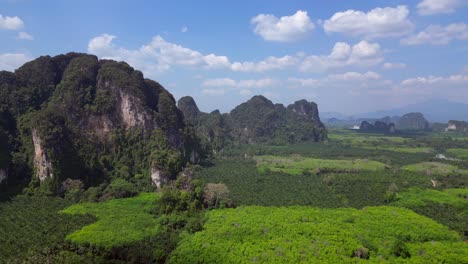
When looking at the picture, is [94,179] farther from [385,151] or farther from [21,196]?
[385,151]

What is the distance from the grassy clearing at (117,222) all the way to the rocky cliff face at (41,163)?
11.8 meters

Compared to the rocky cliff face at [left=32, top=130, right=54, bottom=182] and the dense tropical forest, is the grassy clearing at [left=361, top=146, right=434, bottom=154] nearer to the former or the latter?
the dense tropical forest

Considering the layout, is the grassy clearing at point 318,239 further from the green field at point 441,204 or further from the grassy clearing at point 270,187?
the grassy clearing at point 270,187

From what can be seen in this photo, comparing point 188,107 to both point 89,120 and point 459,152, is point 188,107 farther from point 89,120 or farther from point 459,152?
point 459,152

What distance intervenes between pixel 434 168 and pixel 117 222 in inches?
2918

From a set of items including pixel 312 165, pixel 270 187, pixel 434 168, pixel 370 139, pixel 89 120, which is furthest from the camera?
pixel 370 139

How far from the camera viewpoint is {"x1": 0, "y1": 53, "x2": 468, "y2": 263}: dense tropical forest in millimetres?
41625

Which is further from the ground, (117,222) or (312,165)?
(312,165)

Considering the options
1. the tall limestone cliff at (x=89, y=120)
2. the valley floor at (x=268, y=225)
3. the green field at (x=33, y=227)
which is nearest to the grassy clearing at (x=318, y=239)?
the valley floor at (x=268, y=225)

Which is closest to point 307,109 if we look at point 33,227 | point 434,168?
point 434,168

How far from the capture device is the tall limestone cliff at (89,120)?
66.5 m

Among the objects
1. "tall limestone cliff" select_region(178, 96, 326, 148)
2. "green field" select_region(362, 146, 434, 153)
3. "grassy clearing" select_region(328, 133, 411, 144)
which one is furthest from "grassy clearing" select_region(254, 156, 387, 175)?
"grassy clearing" select_region(328, 133, 411, 144)

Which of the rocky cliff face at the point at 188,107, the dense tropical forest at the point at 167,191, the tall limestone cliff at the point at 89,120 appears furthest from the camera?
the rocky cliff face at the point at 188,107

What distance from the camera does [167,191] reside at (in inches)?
2290
